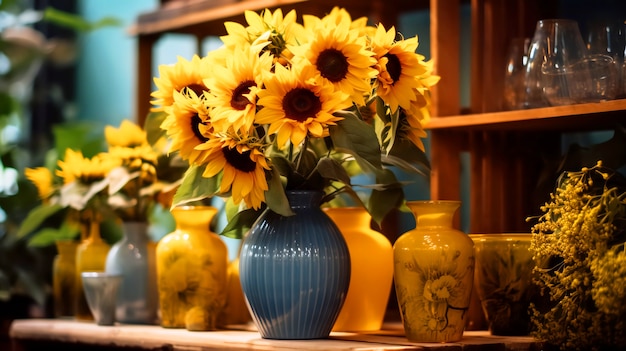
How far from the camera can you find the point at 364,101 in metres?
1.51

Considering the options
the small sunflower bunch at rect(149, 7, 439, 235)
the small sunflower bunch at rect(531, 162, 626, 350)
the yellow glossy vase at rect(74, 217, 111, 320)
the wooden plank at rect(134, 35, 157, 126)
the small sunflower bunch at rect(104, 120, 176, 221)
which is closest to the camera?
the small sunflower bunch at rect(531, 162, 626, 350)

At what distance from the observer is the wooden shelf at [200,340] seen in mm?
1447

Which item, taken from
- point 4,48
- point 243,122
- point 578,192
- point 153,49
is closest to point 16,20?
point 4,48

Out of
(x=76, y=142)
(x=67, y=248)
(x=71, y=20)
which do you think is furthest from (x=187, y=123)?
(x=71, y=20)

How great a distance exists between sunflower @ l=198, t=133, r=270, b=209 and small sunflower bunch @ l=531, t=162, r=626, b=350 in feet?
1.36

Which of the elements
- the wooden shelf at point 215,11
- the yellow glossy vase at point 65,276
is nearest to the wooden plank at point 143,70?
the wooden shelf at point 215,11

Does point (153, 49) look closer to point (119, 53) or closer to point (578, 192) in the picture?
point (119, 53)

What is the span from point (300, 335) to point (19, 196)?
104 centimetres

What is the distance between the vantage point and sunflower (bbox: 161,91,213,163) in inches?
59.4

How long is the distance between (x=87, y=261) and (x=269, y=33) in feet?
2.46

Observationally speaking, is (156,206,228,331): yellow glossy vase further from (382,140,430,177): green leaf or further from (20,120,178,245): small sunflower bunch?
(382,140,430,177): green leaf

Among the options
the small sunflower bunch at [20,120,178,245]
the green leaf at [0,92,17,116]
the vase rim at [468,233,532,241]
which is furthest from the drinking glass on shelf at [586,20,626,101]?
the green leaf at [0,92,17,116]

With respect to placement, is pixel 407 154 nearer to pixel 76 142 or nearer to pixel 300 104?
pixel 300 104

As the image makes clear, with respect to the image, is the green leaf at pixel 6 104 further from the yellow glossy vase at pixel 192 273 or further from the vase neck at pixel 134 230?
the yellow glossy vase at pixel 192 273
